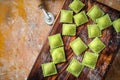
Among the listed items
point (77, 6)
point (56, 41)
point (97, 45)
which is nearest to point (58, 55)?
point (56, 41)

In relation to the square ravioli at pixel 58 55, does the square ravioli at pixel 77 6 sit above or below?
above

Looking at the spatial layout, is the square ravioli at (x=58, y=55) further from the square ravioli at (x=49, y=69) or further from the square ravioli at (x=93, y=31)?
the square ravioli at (x=93, y=31)

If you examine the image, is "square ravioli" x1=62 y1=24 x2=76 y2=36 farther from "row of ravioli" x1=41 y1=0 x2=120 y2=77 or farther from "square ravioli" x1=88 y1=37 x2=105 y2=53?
"square ravioli" x1=88 y1=37 x2=105 y2=53

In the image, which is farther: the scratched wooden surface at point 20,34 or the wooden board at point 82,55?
the scratched wooden surface at point 20,34

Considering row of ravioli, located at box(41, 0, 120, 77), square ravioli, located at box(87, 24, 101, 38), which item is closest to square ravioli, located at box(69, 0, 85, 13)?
row of ravioli, located at box(41, 0, 120, 77)

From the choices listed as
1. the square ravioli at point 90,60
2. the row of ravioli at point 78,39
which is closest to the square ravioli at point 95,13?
the row of ravioli at point 78,39

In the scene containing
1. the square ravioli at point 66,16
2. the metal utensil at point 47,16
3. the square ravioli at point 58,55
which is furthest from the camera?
the metal utensil at point 47,16

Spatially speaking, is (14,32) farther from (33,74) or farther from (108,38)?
(108,38)
